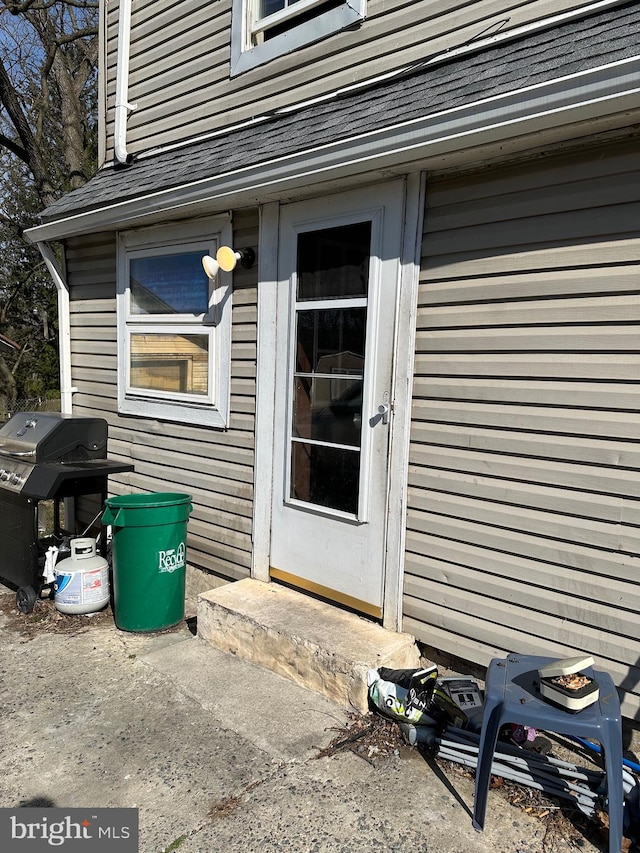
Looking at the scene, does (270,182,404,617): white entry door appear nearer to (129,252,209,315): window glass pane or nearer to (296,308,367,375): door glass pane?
(296,308,367,375): door glass pane

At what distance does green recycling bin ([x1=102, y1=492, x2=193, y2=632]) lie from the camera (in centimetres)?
378

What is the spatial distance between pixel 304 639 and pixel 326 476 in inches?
36.1

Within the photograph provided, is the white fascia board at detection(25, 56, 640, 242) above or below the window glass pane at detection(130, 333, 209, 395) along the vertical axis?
above

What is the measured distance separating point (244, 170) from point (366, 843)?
326 cm

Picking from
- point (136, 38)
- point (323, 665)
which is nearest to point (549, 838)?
point (323, 665)

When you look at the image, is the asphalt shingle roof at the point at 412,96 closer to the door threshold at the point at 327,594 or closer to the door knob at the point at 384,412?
the door knob at the point at 384,412

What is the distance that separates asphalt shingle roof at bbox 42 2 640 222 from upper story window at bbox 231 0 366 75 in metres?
0.42

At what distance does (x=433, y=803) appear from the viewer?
93.1 inches

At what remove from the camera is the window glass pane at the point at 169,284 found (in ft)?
14.6

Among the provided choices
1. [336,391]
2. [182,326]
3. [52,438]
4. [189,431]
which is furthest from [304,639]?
[182,326]

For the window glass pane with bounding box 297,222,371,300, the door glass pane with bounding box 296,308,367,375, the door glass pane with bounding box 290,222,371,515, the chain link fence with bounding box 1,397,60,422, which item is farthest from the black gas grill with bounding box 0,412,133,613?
the chain link fence with bounding box 1,397,60,422

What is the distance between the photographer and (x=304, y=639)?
313 centimetres

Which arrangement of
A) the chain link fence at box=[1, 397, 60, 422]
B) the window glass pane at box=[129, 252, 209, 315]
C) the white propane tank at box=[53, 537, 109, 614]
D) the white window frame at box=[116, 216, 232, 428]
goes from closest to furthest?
1. the white propane tank at box=[53, 537, 109, 614]
2. the white window frame at box=[116, 216, 232, 428]
3. the window glass pane at box=[129, 252, 209, 315]
4. the chain link fence at box=[1, 397, 60, 422]

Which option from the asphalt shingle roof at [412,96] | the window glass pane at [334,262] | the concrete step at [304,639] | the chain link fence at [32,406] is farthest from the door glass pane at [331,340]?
the chain link fence at [32,406]
